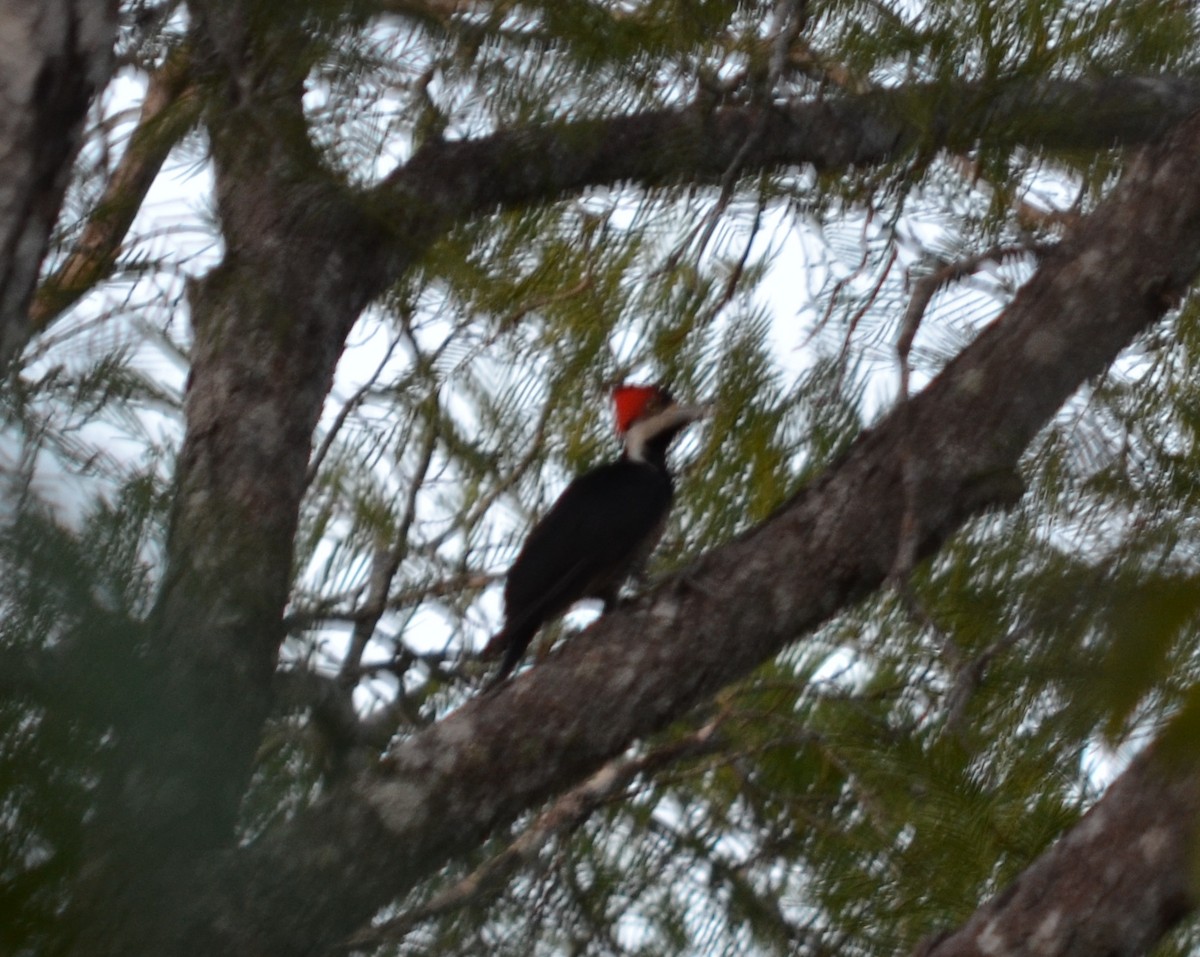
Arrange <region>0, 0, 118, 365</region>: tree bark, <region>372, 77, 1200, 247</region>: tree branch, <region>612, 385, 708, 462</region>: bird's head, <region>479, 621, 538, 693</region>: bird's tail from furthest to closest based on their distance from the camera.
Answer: <region>612, 385, 708, 462</region>: bird's head, <region>479, 621, 538, 693</region>: bird's tail, <region>372, 77, 1200, 247</region>: tree branch, <region>0, 0, 118, 365</region>: tree bark

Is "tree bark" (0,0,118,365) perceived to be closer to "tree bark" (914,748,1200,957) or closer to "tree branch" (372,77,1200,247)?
"tree branch" (372,77,1200,247)

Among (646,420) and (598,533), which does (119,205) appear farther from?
(646,420)

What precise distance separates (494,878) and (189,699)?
1.71ft

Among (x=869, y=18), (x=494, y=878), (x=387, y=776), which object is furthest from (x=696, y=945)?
(x=869, y=18)

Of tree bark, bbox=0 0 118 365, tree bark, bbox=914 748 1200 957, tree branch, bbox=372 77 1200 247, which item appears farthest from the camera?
tree branch, bbox=372 77 1200 247

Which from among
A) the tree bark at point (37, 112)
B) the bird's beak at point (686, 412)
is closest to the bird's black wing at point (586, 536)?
the bird's beak at point (686, 412)

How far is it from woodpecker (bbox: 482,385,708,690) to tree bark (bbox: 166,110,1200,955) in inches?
17.5

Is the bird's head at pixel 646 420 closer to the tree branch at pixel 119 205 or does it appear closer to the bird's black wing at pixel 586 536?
the bird's black wing at pixel 586 536

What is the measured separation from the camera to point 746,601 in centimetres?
178

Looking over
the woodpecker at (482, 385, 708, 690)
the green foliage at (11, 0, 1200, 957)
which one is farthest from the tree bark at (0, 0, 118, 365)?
the woodpecker at (482, 385, 708, 690)

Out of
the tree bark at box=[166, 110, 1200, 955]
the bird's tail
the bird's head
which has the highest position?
the bird's head

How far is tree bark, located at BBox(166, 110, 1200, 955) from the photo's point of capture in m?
1.56

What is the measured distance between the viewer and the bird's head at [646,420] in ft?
8.21

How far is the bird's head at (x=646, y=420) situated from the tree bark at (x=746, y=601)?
0.62m
